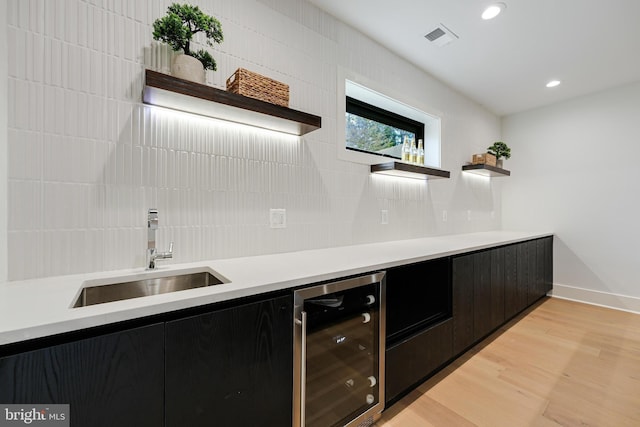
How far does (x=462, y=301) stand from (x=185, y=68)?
222 cm

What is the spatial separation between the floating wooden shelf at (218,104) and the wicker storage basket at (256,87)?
0.05 m

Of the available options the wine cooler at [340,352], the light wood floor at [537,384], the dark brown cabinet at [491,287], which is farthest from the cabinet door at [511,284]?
the wine cooler at [340,352]

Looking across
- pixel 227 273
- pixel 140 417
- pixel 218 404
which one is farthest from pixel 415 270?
pixel 140 417

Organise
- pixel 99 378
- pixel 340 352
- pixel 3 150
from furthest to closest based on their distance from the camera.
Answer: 1. pixel 340 352
2. pixel 3 150
3. pixel 99 378

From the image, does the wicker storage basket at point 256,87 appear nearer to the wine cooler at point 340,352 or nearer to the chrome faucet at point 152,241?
the chrome faucet at point 152,241

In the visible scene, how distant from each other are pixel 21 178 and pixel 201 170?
67 centimetres

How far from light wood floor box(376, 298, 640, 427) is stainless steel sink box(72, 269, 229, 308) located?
1220mm

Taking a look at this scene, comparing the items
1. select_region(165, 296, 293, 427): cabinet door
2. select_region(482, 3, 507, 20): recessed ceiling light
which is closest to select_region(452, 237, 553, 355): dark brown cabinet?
select_region(165, 296, 293, 427): cabinet door

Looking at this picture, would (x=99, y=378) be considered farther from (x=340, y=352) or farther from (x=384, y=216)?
(x=384, y=216)

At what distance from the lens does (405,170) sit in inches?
89.4

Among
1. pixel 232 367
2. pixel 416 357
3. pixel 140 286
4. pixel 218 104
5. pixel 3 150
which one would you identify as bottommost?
pixel 416 357

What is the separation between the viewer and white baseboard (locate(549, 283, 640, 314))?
3127 mm

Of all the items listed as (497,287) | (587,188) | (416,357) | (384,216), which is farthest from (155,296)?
(587,188)

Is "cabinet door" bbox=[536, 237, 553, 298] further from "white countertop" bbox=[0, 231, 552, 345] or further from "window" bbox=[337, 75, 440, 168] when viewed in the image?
"white countertop" bbox=[0, 231, 552, 345]
